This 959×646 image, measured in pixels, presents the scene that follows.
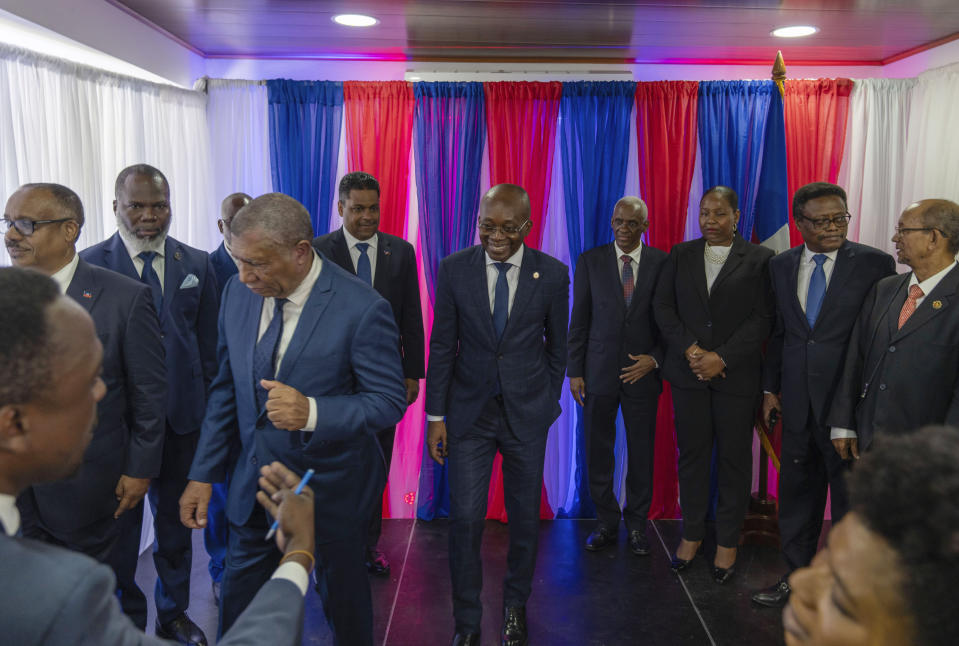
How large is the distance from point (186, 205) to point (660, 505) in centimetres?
371

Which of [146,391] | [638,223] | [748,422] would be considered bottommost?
[748,422]

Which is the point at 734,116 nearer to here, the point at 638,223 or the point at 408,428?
the point at 638,223

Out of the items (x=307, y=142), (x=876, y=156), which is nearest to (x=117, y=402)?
(x=307, y=142)

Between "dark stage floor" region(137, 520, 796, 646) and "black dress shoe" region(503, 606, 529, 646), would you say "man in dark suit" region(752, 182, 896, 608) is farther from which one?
"black dress shoe" region(503, 606, 529, 646)

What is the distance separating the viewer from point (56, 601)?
1.05 metres

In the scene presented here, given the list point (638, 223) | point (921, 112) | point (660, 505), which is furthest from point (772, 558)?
point (921, 112)

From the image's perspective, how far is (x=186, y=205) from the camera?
470cm

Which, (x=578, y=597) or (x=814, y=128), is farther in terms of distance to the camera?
(x=814, y=128)

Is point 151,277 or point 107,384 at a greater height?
point 151,277

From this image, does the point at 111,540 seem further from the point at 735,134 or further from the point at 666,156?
the point at 735,134

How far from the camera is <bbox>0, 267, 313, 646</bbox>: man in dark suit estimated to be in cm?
104

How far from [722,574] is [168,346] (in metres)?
3.10

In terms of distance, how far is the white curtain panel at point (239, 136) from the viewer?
4820mm

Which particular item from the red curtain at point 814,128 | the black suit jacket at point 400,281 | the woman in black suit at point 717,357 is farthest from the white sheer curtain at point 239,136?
the red curtain at point 814,128
